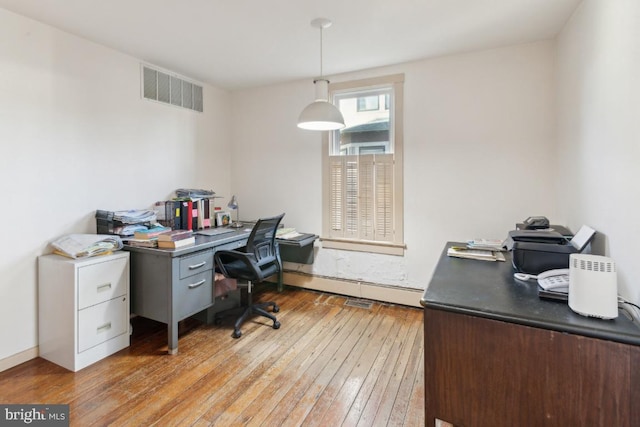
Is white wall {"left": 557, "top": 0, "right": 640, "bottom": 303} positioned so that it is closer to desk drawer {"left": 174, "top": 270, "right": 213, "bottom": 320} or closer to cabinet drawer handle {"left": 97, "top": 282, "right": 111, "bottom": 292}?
desk drawer {"left": 174, "top": 270, "right": 213, "bottom": 320}

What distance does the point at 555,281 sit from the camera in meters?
1.41

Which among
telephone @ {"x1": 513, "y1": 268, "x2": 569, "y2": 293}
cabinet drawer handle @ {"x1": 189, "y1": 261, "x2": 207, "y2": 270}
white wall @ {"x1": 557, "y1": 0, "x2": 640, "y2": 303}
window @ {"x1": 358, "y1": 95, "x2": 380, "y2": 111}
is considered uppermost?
window @ {"x1": 358, "y1": 95, "x2": 380, "y2": 111}

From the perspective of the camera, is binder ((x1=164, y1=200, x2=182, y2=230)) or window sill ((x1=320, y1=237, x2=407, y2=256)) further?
window sill ((x1=320, y1=237, x2=407, y2=256))

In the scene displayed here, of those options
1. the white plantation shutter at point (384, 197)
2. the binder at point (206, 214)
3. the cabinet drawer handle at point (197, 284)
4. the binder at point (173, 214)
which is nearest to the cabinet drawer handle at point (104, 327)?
the cabinet drawer handle at point (197, 284)

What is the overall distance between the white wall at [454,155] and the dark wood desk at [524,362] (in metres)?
1.63

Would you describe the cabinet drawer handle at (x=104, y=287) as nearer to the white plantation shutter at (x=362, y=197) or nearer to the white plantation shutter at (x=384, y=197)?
the white plantation shutter at (x=362, y=197)

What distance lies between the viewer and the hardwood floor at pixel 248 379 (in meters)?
1.75

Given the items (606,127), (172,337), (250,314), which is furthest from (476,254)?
(172,337)

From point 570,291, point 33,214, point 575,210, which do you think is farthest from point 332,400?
point 33,214

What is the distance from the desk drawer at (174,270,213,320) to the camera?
238 centimetres

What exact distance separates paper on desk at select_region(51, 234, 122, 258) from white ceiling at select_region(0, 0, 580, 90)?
156cm

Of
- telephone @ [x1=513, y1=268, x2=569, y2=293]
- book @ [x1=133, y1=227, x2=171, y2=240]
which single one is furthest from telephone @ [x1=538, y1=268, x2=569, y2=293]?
book @ [x1=133, y1=227, x2=171, y2=240]

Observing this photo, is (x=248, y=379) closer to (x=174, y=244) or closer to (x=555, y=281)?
(x=174, y=244)

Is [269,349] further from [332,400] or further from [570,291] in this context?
[570,291]
